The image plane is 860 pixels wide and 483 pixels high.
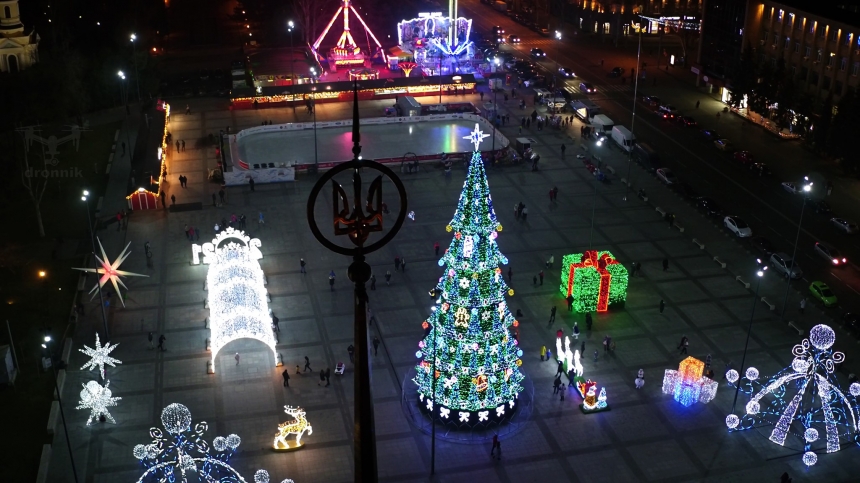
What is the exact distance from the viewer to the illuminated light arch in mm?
52250

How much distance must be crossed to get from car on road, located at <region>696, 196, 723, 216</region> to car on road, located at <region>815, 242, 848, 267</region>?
27.0 feet

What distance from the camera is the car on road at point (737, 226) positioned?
70.0m

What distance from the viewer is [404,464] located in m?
45.7

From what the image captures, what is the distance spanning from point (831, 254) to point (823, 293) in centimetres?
707

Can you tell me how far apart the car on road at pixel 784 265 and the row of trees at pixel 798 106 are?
2038 cm

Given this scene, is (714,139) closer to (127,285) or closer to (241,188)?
(241,188)

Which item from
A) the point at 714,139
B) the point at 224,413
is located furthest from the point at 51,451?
the point at 714,139

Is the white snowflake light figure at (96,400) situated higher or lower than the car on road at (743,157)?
lower


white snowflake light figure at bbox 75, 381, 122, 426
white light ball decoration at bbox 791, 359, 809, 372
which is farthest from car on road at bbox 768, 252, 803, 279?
white snowflake light figure at bbox 75, 381, 122, 426

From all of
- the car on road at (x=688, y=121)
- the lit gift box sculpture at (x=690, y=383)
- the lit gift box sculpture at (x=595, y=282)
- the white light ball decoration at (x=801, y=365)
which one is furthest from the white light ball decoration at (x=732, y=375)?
the car on road at (x=688, y=121)

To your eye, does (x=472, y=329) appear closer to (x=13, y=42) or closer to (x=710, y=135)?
(x=710, y=135)

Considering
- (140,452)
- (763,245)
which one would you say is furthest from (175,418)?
(763,245)

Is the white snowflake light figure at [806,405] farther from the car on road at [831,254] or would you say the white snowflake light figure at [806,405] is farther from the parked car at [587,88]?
the parked car at [587,88]

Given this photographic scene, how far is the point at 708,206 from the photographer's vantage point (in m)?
74.1
